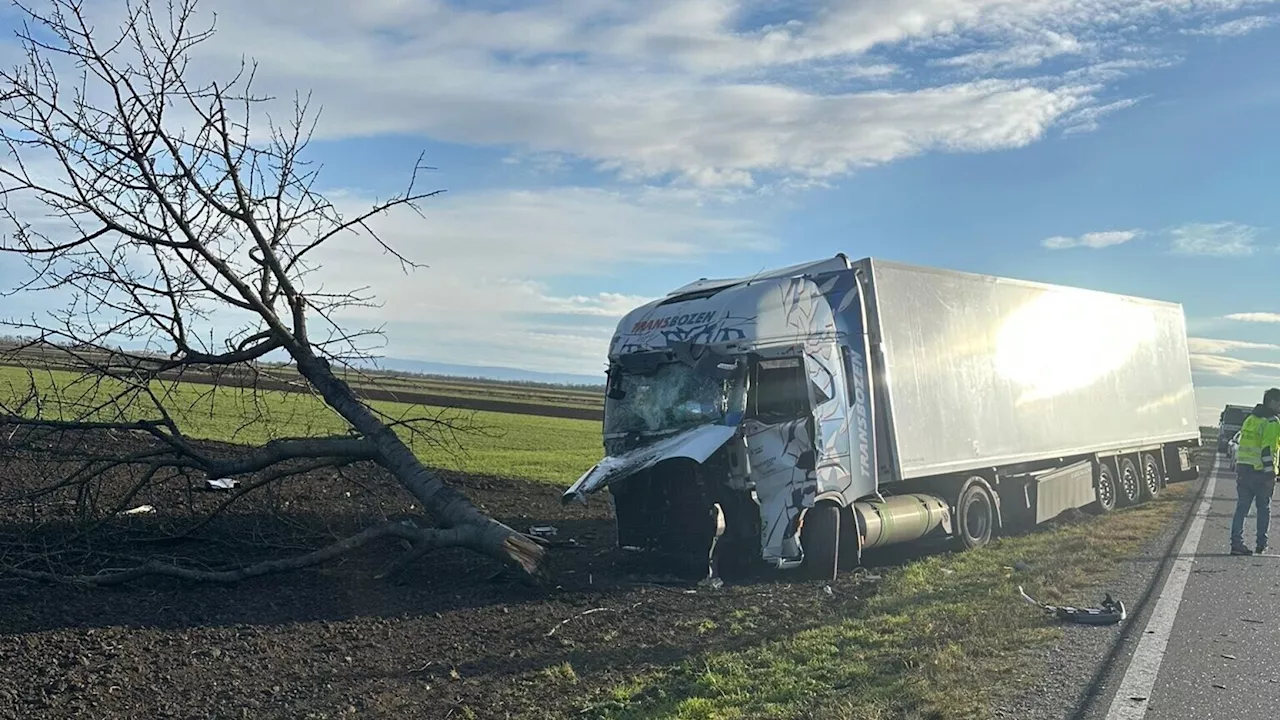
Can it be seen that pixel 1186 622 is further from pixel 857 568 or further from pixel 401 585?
pixel 401 585

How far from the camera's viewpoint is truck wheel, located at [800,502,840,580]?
9.50 metres

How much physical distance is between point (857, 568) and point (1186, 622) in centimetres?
364

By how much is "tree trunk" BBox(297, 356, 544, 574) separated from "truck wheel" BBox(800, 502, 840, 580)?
2.72 meters

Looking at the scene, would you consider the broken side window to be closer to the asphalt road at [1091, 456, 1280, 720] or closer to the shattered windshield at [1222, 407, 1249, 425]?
the asphalt road at [1091, 456, 1280, 720]

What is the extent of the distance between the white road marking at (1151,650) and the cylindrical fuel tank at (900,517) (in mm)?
2544

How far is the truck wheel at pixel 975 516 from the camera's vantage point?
11.9m

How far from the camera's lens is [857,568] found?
33.7 ft

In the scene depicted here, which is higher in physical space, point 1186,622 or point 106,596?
point 106,596

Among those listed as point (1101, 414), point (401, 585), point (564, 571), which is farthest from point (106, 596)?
point (1101, 414)

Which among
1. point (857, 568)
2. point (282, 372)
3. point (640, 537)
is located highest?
point (282, 372)

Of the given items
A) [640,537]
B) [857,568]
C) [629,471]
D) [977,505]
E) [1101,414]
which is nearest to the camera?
[629,471]

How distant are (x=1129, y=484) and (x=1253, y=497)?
590 cm

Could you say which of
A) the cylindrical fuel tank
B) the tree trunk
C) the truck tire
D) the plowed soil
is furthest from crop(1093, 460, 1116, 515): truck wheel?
the tree trunk

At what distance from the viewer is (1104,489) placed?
15961mm
